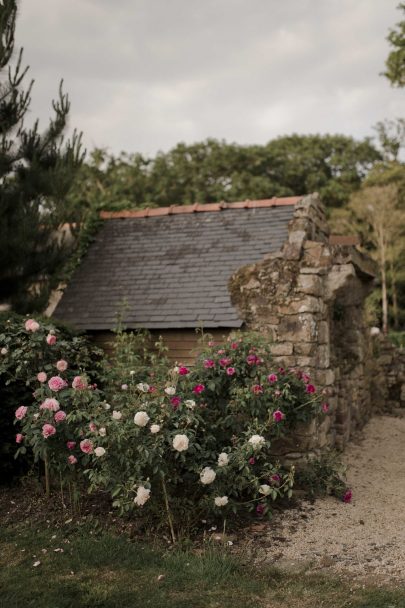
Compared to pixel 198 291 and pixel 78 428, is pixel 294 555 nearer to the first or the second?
pixel 78 428

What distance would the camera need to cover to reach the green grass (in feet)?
11.4

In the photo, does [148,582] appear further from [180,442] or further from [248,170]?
[248,170]

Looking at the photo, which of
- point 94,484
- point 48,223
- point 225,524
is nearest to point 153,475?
point 94,484

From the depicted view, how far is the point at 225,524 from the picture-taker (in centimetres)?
474

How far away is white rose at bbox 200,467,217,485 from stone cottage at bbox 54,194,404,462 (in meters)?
1.88

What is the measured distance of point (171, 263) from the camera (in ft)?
34.1

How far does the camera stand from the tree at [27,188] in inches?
376

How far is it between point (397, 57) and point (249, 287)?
1016cm

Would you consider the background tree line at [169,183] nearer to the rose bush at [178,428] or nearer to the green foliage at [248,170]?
the green foliage at [248,170]

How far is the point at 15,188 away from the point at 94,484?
270 inches

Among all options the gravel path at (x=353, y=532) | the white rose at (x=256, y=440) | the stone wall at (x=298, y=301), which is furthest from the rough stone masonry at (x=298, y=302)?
the white rose at (x=256, y=440)

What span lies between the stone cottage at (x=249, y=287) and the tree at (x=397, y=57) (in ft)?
18.1

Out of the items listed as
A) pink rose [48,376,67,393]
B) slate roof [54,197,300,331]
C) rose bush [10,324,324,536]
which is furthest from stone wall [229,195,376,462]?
pink rose [48,376,67,393]

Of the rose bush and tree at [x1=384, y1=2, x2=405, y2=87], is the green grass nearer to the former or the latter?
the rose bush
